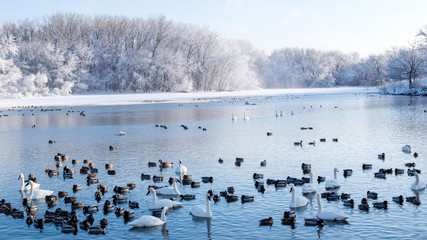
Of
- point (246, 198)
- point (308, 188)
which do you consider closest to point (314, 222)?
point (246, 198)

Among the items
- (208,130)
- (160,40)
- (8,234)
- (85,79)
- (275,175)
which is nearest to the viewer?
(8,234)

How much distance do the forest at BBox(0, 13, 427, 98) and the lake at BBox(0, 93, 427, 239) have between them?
52987 mm

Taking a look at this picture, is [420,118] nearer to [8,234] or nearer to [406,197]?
[406,197]

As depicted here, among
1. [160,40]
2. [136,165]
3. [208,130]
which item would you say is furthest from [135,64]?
[136,165]

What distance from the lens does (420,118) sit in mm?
51250

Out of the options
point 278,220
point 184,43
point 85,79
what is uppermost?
point 184,43

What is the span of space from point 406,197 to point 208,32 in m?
111

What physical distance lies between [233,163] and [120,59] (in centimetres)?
Result: 8817

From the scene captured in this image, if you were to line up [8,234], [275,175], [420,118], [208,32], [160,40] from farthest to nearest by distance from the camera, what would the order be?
[208,32]
[160,40]
[420,118]
[275,175]
[8,234]

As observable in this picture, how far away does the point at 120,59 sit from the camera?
365ft

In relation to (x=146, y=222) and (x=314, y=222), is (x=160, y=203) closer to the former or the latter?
(x=146, y=222)

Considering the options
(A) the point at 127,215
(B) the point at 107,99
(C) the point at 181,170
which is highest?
(B) the point at 107,99

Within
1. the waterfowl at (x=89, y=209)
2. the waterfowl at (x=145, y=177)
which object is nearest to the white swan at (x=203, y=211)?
the waterfowl at (x=89, y=209)

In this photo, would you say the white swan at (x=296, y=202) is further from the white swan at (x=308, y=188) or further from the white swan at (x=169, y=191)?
the white swan at (x=169, y=191)
